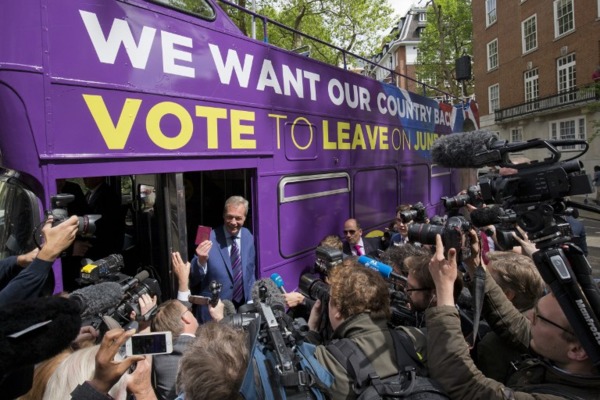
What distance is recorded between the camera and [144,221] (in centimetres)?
450

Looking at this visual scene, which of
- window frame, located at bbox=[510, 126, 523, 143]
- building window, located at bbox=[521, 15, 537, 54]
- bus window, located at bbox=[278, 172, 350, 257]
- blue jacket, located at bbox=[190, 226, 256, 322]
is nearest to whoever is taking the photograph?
blue jacket, located at bbox=[190, 226, 256, 322]

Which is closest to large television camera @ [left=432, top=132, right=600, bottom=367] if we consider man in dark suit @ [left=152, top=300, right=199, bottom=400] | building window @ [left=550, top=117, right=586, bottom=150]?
man in dark suit @ [left=152, top=300, right=199, bottom=400]

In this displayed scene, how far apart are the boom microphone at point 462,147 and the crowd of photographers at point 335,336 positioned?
0.64 ft

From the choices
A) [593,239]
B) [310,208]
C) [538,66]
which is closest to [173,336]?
[310,208]

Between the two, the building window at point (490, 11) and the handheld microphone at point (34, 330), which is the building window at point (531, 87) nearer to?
the building window at point (490, 11)

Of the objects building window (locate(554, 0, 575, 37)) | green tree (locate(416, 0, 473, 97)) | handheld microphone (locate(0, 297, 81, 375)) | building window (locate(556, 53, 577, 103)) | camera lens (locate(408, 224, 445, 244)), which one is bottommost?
handheld microphone (locate(0, 297, 81, 375))

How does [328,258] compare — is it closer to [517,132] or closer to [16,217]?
[16,217]

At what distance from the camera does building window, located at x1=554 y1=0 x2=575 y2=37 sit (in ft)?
76.7

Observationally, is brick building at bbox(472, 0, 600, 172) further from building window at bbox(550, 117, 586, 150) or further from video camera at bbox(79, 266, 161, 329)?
video camera at bbox(79, 266, 161, 329)

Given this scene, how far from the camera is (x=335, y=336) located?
2.12 m

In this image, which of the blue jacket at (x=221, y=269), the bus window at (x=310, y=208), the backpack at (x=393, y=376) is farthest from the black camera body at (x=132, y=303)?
the bus window at (x=310, y=208)

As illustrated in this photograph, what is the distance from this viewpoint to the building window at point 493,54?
3069 centimetres

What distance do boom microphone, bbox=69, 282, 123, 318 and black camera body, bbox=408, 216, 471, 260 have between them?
1575 millimetres

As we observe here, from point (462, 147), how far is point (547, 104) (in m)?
28.6
